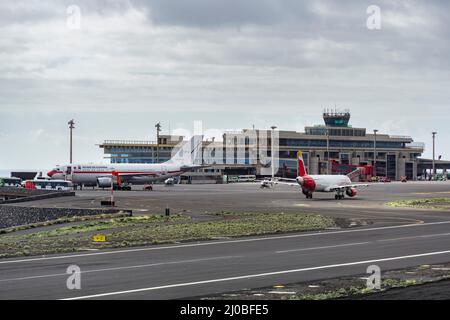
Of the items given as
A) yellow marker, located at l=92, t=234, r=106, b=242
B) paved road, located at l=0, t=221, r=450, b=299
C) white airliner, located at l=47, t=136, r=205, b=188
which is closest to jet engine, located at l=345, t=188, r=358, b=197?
paved road, located at l=0, t=221, r=450, b=299

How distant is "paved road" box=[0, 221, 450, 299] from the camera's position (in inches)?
781

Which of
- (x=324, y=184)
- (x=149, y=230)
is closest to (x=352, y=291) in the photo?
(x=149, y=230)

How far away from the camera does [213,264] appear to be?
2558cm

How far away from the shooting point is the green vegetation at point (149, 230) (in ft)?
110

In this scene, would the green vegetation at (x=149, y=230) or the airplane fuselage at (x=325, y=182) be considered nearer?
the green vegetation at (x=149, y=230)

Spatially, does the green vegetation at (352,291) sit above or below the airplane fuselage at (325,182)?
below

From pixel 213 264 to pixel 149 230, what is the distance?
15546 millimetres

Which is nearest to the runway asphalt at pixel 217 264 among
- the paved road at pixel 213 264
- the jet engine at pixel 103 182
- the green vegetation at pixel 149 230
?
the paved road at pixel 213 264

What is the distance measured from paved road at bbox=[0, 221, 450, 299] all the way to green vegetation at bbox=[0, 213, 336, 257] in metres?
2.60

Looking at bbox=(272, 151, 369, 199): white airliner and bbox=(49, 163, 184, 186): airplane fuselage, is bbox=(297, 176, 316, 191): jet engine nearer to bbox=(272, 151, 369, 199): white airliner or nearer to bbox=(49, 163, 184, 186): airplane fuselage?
bbox=(272, 151, 369, 199): white airliner

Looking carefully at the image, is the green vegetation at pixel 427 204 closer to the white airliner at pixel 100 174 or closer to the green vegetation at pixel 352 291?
the green vegetation at pixel 352 291

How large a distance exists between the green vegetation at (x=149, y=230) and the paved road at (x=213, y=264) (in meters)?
2.60
